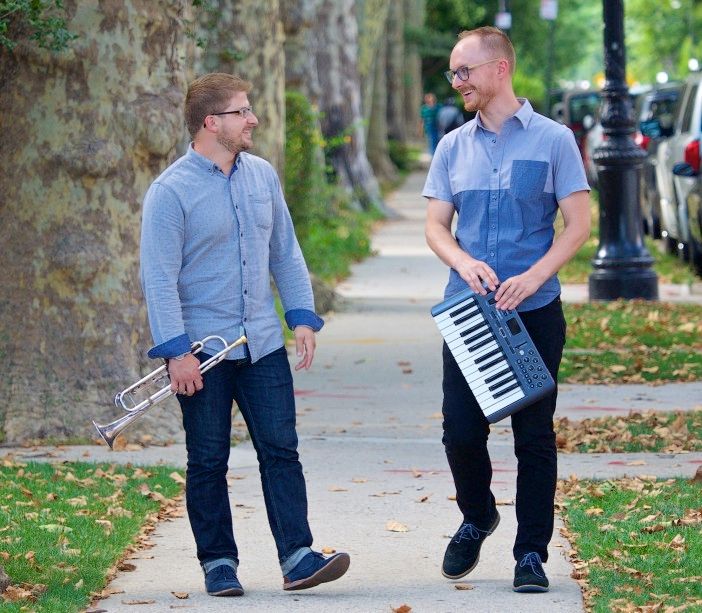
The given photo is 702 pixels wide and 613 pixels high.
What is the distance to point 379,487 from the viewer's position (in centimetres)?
814

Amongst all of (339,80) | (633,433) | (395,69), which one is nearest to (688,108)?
(339,80)

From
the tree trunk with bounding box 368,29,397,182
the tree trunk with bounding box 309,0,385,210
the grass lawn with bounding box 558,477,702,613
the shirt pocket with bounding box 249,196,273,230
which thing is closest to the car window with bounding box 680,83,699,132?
the tree trunk with bounding box 309,0,385,210

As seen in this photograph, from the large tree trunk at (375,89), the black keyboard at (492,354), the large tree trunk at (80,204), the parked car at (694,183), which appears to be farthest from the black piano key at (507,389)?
the large tree trunk at (375,89)

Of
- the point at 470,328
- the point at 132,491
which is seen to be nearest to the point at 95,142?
the point at 132,491

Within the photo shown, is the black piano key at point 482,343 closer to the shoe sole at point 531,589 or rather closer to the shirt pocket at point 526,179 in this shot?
the shirt pocket at point 526,179

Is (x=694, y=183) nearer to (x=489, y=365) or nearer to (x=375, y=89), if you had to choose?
(x=489, y=365)

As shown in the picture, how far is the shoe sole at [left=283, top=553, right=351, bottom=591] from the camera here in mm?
5949

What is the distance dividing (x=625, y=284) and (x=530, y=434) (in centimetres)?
1041

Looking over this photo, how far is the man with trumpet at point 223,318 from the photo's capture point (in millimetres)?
5883

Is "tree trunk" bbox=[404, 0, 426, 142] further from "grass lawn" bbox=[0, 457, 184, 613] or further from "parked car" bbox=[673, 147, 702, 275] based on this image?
"grass lawn" bbox=[0, 457, 184, 613]

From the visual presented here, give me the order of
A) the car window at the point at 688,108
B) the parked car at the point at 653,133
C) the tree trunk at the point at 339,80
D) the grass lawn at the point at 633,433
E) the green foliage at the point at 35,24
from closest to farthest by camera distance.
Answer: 1. the green foliage at the point at 35,24
2. the grass lawn at the point at 633,433
3. the car window at the point at 688,108
4. the parked car at the point at 653,133
5. the tree trunk at the point at 339,80

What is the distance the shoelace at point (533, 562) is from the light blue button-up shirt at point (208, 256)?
1.13 meters

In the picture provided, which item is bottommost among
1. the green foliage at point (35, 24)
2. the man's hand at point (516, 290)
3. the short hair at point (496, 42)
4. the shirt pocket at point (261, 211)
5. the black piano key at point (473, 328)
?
the black piano key at point (473, 328)

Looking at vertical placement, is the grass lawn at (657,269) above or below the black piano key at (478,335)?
below
